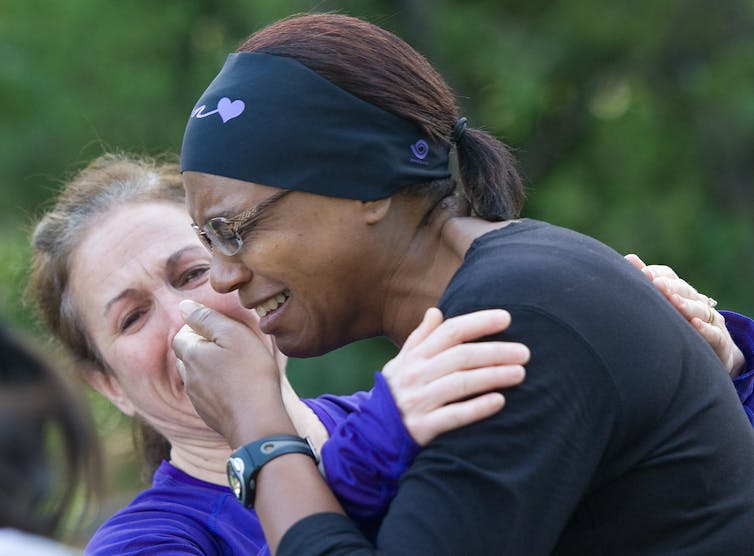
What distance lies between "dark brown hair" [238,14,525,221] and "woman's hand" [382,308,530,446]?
46 cm

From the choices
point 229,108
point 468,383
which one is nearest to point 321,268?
point 229,108

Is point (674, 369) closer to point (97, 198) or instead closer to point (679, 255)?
point (97, 198)

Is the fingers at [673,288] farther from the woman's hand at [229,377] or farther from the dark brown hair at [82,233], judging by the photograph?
the dark brown hair at [82,233]

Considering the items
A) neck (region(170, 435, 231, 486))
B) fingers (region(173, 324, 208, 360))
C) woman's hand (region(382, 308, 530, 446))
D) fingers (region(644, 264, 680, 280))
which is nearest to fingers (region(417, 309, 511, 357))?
woman's hand (region(382, 308, 530, 446))

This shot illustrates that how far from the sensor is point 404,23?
328 inches

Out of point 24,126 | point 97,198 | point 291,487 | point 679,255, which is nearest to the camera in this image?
point 291,487

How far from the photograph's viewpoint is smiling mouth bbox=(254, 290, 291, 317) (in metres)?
2.57

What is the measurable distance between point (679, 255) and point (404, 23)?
93.4 inches

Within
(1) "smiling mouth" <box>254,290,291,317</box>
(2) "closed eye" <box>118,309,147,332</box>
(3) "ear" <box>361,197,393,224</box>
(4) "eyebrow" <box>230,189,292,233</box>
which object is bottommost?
(2) "closed eye" <box>118,309,147,332</box>

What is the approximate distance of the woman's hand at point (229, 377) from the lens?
2.34 m

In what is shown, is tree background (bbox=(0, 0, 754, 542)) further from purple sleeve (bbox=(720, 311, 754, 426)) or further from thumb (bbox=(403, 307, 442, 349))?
thumb (bbox=(403, 307, 442, 349))

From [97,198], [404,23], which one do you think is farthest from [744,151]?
[97,198]

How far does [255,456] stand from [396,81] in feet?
2.71

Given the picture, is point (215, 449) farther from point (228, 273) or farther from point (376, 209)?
point (376, 209)
